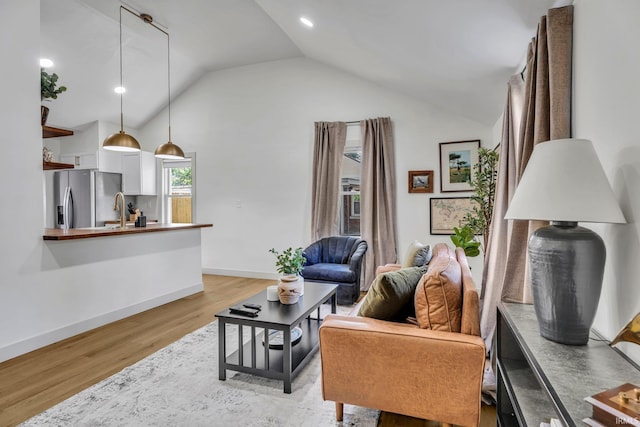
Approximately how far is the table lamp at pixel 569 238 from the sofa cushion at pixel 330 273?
2.89 metres

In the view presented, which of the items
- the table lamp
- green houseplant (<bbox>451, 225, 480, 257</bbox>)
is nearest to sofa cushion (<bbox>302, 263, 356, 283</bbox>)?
green houseplant (<bbox>451, 225, 480, 257</bbox>)

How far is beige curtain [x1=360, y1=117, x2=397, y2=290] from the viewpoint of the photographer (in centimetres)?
489

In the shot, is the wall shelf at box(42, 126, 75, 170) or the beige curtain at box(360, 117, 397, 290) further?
the beige curtain at box(360, 117, 397, 290)

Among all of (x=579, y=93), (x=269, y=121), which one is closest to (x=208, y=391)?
(x=579, y=93)

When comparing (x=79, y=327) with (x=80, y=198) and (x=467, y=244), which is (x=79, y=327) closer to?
(x=80, y=198)

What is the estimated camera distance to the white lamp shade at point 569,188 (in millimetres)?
1212

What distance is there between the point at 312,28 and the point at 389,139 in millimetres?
1816

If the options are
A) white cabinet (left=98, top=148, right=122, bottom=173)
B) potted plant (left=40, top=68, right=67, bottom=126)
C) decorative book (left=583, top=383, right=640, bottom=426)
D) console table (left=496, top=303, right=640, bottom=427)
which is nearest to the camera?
→ decorative book (left=583, top=383, right=640, bottom=426)

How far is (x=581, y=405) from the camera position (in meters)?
0.91

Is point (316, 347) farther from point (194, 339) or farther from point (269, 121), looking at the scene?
point (269, 121)

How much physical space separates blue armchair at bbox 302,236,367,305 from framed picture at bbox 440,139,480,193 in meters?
1.44

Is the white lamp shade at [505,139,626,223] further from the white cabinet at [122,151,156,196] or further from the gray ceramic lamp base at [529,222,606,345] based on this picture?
the white cabinet at [122,151,156,196]

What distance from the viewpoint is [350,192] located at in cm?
534

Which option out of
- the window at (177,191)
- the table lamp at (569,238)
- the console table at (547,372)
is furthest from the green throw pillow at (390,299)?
the window at (177,191)
